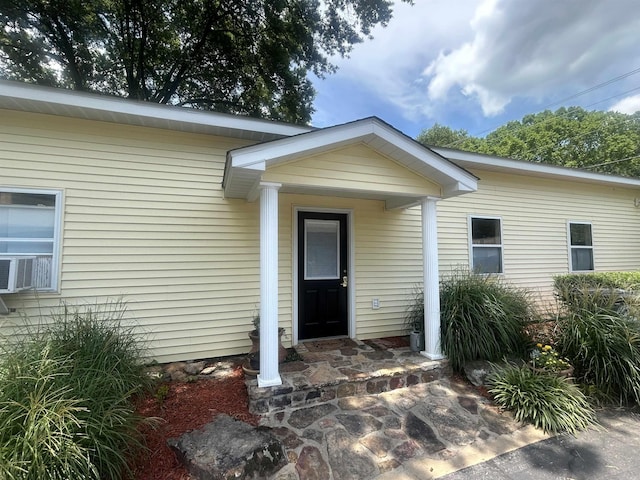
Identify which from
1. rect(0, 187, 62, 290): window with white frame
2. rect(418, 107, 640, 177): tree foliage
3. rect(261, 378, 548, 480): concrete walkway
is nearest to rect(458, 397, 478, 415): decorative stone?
rect(261, 378, 548, 480): concrete walkway

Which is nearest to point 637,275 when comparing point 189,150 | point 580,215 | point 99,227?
point 580,215

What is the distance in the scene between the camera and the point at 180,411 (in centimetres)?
295

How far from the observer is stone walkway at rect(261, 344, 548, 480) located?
2.31 metres

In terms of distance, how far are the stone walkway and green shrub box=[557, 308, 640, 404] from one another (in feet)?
4.48

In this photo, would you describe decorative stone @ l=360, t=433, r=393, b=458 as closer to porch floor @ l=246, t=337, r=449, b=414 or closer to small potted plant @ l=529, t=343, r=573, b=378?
porch floor @ l=246, t=337, r=449, b=414

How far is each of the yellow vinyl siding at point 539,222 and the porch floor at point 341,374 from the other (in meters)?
2.41

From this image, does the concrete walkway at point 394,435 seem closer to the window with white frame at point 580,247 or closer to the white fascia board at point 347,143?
the white fascia board at point 347,143

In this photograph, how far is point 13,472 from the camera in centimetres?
164

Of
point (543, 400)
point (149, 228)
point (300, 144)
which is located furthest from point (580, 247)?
point (149, 228)

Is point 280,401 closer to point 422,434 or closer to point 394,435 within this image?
point 394,435

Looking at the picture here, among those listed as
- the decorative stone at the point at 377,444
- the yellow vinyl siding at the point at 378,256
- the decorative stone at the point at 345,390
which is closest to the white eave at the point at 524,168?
the yellow vinyl siding at the point at 378,256

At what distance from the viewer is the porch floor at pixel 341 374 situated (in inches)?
116

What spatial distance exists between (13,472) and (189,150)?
3470mm

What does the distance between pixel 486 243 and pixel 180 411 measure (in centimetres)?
594
